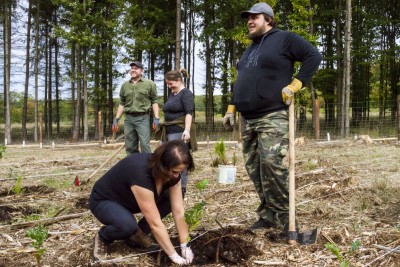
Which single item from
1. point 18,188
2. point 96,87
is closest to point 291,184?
point 18,188

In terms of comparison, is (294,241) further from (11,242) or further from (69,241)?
(11,242)

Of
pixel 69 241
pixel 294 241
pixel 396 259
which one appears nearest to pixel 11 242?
pixel 69 241

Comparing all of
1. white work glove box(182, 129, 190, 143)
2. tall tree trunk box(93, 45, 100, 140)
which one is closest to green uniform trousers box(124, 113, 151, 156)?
white work glove box(182, 129, 190, 143)

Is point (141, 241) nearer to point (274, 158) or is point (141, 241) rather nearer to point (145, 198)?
point (145, 198)

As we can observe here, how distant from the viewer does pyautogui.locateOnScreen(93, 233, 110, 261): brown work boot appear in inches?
115

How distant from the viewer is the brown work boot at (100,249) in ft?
9.61

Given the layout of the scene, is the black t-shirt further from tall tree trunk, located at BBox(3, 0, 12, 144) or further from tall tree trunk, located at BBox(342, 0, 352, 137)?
tall tree trunk, located at BBox(3, 0, 12, 144)

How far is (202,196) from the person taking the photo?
496cm

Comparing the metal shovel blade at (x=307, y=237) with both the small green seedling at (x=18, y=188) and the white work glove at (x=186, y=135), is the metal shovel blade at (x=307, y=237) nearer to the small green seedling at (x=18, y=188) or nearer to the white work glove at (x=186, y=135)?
the white work glove at (x=186, y=135)

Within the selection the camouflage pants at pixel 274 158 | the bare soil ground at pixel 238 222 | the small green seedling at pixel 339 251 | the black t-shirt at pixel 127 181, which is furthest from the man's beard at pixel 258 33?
the small green seedling at pixel 339 251

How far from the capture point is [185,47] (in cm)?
2366

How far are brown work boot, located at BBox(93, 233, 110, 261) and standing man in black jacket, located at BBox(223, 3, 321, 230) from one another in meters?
1.31

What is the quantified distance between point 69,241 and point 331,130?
15.0 m

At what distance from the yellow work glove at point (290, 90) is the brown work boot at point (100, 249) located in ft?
5.75
